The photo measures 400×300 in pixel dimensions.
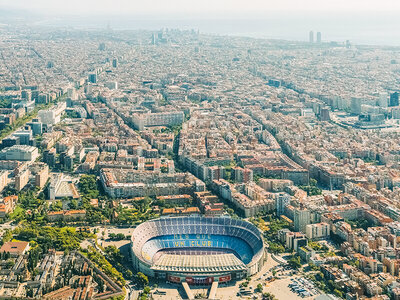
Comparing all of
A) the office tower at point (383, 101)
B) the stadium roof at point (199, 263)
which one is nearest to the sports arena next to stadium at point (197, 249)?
the stadium roof at point (199, 263)

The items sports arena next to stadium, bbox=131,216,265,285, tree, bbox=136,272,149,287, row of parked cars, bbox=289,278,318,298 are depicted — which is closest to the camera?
row of parked cars, bbox=289,278,318,298

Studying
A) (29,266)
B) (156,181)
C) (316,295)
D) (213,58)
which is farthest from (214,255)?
(213,58)

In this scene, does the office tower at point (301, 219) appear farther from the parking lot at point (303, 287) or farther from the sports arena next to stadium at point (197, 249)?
the parking lot at point (303, 287)

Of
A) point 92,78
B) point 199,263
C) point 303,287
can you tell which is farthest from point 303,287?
point 92,78

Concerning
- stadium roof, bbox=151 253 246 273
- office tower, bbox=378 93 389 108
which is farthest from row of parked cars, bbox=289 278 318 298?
office tower, bbox=378 93 389 108

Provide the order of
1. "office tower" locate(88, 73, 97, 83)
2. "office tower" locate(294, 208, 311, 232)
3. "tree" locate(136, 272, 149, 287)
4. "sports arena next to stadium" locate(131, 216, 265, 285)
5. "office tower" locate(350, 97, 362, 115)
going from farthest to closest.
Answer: "office tower" locate(88, 73, 97, 83) → "office tower" locate(350, 97, 362, 115) → "office tower" locate(294, 208, 311, 232) → "sports arena next to stadium" locate(131, 216, 265, 285) → "tree" locate(136, 272, 149, 287)

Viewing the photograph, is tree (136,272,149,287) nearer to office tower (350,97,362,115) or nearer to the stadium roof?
the stadium roof

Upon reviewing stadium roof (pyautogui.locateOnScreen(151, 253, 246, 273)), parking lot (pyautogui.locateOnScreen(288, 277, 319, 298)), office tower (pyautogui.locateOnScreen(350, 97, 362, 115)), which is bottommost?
parking lot (pyautogui.locateOnScreen(288, 277, 319, 298))

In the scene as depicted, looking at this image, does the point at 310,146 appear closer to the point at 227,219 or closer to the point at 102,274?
the point at 227,219
